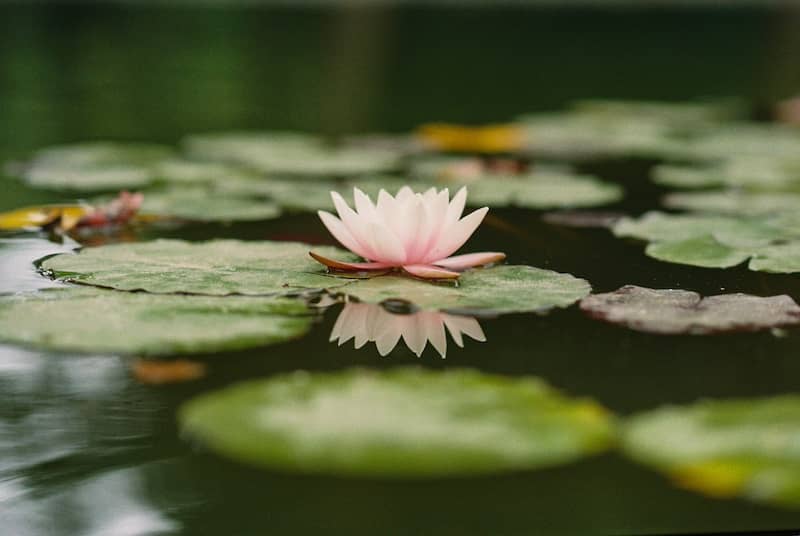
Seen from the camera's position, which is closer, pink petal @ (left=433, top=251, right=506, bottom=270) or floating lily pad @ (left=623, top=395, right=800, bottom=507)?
floating lily pad @ (left=623, top=395, right=800, bottom=507)

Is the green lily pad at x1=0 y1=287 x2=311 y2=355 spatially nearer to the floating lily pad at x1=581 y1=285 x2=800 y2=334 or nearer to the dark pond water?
the dark pond water

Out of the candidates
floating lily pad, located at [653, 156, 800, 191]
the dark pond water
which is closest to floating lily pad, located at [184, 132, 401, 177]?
the dark pond water

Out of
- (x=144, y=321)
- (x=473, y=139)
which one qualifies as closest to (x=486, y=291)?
(x=144, y=321)

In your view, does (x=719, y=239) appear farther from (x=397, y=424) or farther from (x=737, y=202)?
(x=397, y=424)

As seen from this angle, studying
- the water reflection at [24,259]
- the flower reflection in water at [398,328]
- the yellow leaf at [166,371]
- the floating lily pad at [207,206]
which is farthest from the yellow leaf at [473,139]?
the yellow leaf at [166,371]

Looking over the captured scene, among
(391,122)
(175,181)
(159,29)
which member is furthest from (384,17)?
(175,181)
